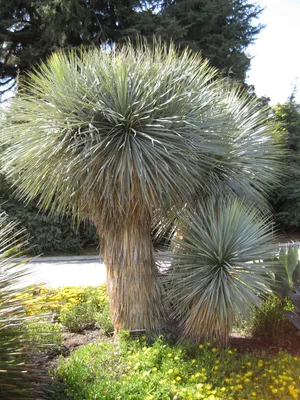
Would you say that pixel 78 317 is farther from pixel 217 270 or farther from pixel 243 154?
pixel 243 154

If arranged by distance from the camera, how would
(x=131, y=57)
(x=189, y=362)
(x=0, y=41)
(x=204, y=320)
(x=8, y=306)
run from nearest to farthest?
(x=8, y=306) → (x=189, y=362) → (x=204, y=320) → (x=131, y=57) → (x=0, y=41)

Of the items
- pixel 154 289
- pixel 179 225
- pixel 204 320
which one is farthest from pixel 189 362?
pixel 179 225

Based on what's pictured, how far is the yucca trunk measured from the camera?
4.48 meters

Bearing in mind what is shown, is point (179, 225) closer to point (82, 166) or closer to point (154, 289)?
point (154, 289)

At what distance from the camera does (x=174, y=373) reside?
366cm

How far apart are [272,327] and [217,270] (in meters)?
1.20

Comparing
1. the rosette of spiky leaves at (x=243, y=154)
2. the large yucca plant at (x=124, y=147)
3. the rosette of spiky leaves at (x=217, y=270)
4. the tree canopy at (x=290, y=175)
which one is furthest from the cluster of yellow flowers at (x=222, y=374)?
the tree canopy at (x=290, y=175)

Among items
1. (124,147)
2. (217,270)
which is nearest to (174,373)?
(217,270)

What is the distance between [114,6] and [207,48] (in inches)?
152

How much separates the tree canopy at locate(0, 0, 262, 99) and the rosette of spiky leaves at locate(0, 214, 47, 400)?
12620mm

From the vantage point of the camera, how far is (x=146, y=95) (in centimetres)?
409

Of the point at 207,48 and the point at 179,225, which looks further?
the point at 207,48

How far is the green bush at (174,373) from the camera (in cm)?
336

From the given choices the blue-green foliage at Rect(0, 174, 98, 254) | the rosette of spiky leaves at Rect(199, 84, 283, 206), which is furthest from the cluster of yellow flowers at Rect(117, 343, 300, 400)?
the blue-green foliage at Rect(0, 174, 98, 254)
